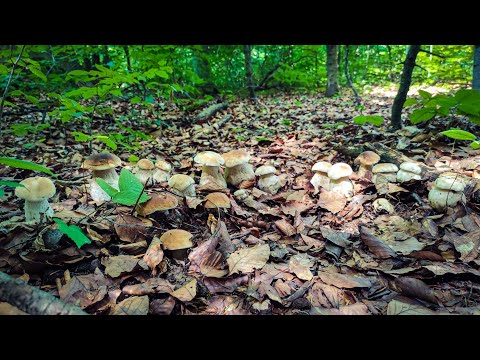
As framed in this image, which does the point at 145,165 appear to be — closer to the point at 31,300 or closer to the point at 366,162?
the point at 31,300

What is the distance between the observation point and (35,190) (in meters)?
2.05

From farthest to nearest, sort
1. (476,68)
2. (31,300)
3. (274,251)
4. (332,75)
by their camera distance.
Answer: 1. (332,75)
2. (476,68)
3. (274,251)
4. (31,300)

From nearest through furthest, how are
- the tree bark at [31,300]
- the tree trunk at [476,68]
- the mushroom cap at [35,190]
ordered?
the tree bark at [31,300] → the mushroom cap at [35,190] → the tree trunk at [476,68]

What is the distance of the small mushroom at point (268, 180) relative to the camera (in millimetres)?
3021

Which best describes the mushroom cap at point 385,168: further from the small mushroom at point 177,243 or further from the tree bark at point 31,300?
the tree bark at point 31,300

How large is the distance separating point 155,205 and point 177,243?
1.34 feet

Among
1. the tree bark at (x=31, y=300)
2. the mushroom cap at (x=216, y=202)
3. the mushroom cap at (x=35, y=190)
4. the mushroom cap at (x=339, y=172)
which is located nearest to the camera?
the tree bark at (x=31, y=300)

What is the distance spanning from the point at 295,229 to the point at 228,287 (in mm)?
901

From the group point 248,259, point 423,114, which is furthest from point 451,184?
point 248,259

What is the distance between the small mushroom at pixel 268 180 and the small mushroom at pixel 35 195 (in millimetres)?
1906

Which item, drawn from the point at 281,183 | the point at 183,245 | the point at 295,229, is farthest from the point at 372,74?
the point at 183,245

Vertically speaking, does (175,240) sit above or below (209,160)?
below

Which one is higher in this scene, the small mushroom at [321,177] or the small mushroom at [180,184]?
the small mushroom at [180,184]

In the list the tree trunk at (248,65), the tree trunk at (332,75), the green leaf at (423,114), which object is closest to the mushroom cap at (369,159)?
the green leaf at (423,114)
